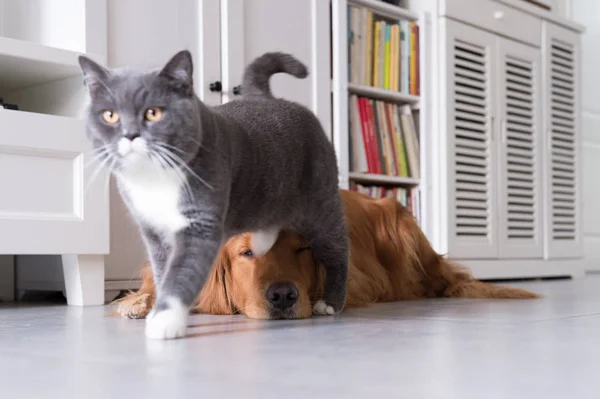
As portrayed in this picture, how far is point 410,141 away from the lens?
3.61m

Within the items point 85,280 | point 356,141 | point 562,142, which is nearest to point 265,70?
point 85,280

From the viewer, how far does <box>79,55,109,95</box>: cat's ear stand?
1.18 m

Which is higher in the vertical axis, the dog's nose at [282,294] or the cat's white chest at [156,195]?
the cat's white chest at [156,195]

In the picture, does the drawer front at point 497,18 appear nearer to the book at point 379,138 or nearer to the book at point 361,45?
the book at point 361,45

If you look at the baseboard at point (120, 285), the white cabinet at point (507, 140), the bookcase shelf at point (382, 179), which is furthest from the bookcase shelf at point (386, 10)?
the baseboard at point (120, 285)

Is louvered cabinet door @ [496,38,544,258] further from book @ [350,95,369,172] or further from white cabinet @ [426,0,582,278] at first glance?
book @ [350,95,369,172]

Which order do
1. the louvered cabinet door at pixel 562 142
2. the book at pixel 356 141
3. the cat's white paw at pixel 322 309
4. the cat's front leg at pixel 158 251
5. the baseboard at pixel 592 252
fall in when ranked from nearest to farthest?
the cat's front leg at pixel 158 251
the cat's white paw at pixel 322 309
the book at pixel 356 141
the louvered cabinet door at pixel 562 142
the baseboard at pixel 592 252

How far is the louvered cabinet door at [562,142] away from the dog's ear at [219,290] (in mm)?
2817

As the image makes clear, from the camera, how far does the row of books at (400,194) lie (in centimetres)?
342

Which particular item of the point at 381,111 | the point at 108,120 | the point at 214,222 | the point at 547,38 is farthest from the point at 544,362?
the point at 547,38

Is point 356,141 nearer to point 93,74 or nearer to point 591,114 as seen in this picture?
point 93,74

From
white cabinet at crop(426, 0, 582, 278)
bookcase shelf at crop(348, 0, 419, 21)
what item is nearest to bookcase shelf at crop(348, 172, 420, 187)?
white cabinet at crop(426, 0, 582, 278)

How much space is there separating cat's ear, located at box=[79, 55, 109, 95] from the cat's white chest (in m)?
0.14

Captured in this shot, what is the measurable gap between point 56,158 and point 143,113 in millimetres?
1098
